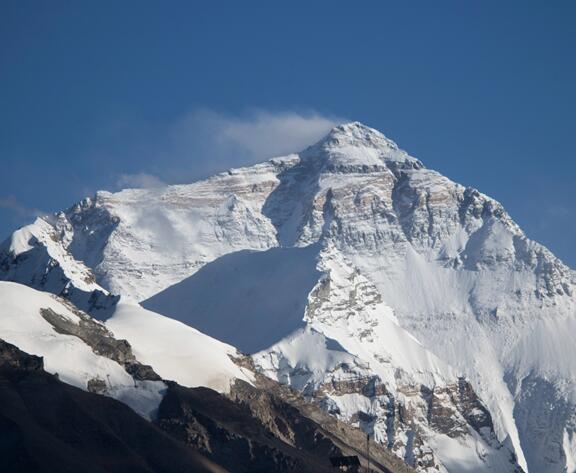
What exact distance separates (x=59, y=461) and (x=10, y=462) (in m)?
5.59

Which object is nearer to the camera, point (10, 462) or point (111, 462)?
point (10, 462)

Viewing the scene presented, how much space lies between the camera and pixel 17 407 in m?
197

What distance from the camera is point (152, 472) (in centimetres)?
19762

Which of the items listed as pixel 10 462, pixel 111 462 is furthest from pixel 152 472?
pixel 10 462

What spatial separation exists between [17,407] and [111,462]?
11724 millimetres

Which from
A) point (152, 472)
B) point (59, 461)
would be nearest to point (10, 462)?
point (59, 461)

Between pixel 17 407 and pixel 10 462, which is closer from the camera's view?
pixel 10 462

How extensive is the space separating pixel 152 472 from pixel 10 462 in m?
20.5

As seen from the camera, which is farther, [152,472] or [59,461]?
[152,472]

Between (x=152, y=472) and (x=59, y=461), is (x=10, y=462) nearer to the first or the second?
(x=59, y=461)

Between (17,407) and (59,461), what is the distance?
13778mm

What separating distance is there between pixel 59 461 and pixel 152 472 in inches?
596

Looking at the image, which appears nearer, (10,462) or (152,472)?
(10,462)

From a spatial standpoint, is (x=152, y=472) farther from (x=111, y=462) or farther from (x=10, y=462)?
(x=10, y=462)
